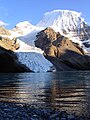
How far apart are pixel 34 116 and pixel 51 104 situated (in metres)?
9.75

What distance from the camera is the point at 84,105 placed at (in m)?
33.5

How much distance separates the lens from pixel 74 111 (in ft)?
98.1

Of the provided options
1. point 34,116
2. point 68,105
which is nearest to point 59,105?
point 68,105

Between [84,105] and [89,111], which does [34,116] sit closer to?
[89,111]

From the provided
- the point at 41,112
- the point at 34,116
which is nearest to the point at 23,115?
the point at 34,116

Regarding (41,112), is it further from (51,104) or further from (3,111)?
(51,104)

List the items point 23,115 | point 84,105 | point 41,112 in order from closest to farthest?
point 23,115 < point 41,112 < point 84,105

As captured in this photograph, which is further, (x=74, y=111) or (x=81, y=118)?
(x=74, y=111)

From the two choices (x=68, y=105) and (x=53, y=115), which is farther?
(x=68, y=105)

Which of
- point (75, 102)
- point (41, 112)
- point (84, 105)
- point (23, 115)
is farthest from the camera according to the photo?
point (75, 102)

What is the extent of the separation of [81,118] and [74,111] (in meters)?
3.90

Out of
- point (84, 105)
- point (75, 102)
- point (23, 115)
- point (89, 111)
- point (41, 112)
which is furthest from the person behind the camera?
point (75, 102)

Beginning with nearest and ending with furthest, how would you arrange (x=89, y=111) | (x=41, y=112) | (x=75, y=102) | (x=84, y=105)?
1. (x=41, y=112)
2. (x=89, y=111)
3. (x=84, y=105)
4. (x=75, y=102)

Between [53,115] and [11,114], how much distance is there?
3081 mm
